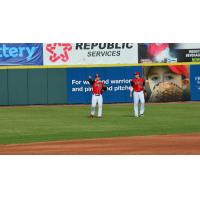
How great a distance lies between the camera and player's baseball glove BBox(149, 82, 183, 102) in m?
42.7

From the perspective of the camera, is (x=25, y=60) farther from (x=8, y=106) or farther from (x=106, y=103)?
(x=106, y=103)

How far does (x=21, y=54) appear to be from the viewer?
129 feet

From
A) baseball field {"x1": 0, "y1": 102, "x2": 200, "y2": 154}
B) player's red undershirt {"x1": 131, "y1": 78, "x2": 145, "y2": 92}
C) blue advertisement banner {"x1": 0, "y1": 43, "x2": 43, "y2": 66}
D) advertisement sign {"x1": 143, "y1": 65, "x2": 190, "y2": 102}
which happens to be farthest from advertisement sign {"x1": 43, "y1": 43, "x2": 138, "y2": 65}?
player's red undershirt {"x1": 131, "y1": 78, "x2": 145, "y2": 92}

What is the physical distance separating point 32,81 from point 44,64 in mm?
1351

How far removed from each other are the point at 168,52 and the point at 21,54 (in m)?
9.71

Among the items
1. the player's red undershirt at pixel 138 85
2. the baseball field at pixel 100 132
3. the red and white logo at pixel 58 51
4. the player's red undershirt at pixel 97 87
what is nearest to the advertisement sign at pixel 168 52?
the red and white logo at pixel 58 51

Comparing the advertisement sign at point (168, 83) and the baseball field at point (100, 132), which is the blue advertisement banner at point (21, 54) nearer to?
the baseball field at point (100, 132)

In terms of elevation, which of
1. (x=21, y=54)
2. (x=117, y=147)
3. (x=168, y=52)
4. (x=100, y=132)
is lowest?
(x=117, y=147)

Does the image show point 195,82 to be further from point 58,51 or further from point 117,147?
point 117,147

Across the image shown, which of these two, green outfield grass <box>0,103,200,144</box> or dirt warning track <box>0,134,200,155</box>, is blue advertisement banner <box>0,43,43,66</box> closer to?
green outfield grass <box>0,103,200,144</box>

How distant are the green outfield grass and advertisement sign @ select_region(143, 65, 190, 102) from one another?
650 centimetres

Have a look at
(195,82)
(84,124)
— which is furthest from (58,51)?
(84,124)

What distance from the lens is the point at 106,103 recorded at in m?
41.8
